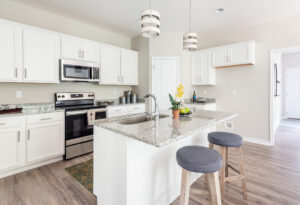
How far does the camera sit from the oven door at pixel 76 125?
9.28 feet

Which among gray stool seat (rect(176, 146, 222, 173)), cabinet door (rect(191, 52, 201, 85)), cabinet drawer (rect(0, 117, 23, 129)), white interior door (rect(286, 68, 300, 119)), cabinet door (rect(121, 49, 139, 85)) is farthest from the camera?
white interior door (rect(286, 68, 300, 119))

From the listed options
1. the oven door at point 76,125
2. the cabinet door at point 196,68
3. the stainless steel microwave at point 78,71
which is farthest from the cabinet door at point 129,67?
the cabinet door at point 196,68

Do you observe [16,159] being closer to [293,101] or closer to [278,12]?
[278,12]

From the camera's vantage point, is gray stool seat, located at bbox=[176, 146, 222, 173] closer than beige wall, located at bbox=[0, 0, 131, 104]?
Yes

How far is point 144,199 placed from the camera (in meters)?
1.46

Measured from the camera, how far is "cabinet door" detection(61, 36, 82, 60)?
299 cm

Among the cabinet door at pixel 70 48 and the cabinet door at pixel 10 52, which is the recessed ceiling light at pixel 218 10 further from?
the cabinet door at pixel 10 52

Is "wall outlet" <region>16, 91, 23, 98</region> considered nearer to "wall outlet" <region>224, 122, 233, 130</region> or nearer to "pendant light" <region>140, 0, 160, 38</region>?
"pendant light" <region>140, 0, 160, 38</region>

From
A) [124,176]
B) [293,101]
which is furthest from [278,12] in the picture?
[293,101]

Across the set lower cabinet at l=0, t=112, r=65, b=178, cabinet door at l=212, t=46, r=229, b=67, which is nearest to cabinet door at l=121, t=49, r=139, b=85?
lower cabinet at l=0, t=112, r=65, b=178

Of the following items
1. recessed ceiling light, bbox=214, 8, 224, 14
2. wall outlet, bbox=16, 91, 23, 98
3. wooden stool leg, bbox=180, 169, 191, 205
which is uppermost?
recessed ceiling light, bbox=214, 8, 224, 14

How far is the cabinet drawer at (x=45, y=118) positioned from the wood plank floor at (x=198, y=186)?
0.77 meters

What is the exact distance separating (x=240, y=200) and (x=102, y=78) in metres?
3.27

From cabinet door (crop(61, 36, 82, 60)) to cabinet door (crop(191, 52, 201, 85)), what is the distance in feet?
9.53
